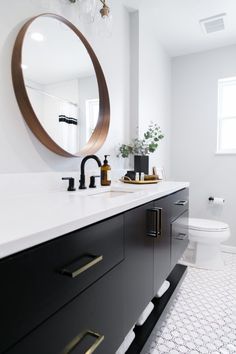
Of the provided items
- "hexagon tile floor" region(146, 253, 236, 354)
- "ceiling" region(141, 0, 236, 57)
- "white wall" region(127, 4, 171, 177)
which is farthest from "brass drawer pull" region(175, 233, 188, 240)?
"ceiling" region(141, 0, 236, 57)

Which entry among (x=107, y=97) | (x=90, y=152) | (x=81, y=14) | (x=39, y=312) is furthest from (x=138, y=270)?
(x=81, y=14)

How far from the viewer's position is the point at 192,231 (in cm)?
242

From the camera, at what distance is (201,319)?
1.63m

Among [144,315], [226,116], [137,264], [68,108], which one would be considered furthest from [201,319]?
[226,116]

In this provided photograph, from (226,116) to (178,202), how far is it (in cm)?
182

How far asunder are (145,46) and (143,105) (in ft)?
2.06

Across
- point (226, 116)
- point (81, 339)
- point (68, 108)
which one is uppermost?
point (226, 116)

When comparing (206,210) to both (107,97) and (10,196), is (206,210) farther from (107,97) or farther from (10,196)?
(10,196)

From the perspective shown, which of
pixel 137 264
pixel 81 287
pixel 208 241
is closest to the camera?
pixel 81 287

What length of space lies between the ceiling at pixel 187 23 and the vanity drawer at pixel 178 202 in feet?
5.61

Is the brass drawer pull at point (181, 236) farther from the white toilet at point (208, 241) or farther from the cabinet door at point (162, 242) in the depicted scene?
the white toilet at point (208, 241)

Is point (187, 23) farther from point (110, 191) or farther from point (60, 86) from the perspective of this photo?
point (110, 191)

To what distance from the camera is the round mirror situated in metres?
1.21

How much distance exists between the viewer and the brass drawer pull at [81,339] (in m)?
0.64
